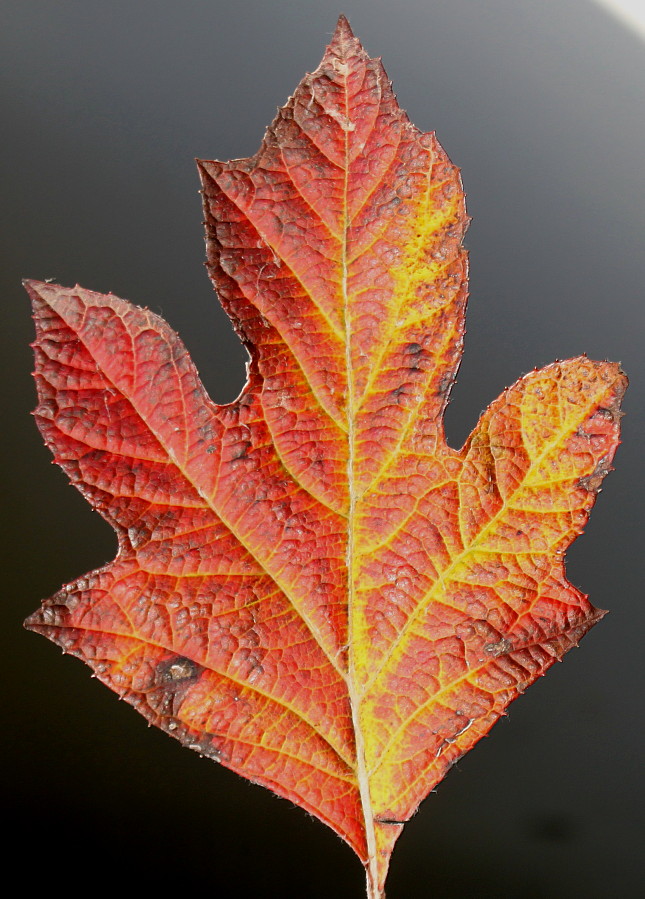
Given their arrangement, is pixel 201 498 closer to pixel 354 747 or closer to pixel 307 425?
pixel 307 425

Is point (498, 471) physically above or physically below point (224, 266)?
below

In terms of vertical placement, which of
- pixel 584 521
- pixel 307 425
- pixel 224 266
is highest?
pixel 224 266

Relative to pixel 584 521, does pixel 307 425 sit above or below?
above

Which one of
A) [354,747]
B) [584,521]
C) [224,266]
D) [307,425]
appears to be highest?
[224,266]

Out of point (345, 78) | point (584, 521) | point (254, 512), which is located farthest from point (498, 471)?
point (345, 78)

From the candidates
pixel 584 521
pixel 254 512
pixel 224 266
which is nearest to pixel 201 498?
pixel 254 512

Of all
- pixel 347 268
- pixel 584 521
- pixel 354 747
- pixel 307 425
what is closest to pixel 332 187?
pixel 347 268

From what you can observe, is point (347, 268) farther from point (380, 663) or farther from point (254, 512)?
point (380, 663)
